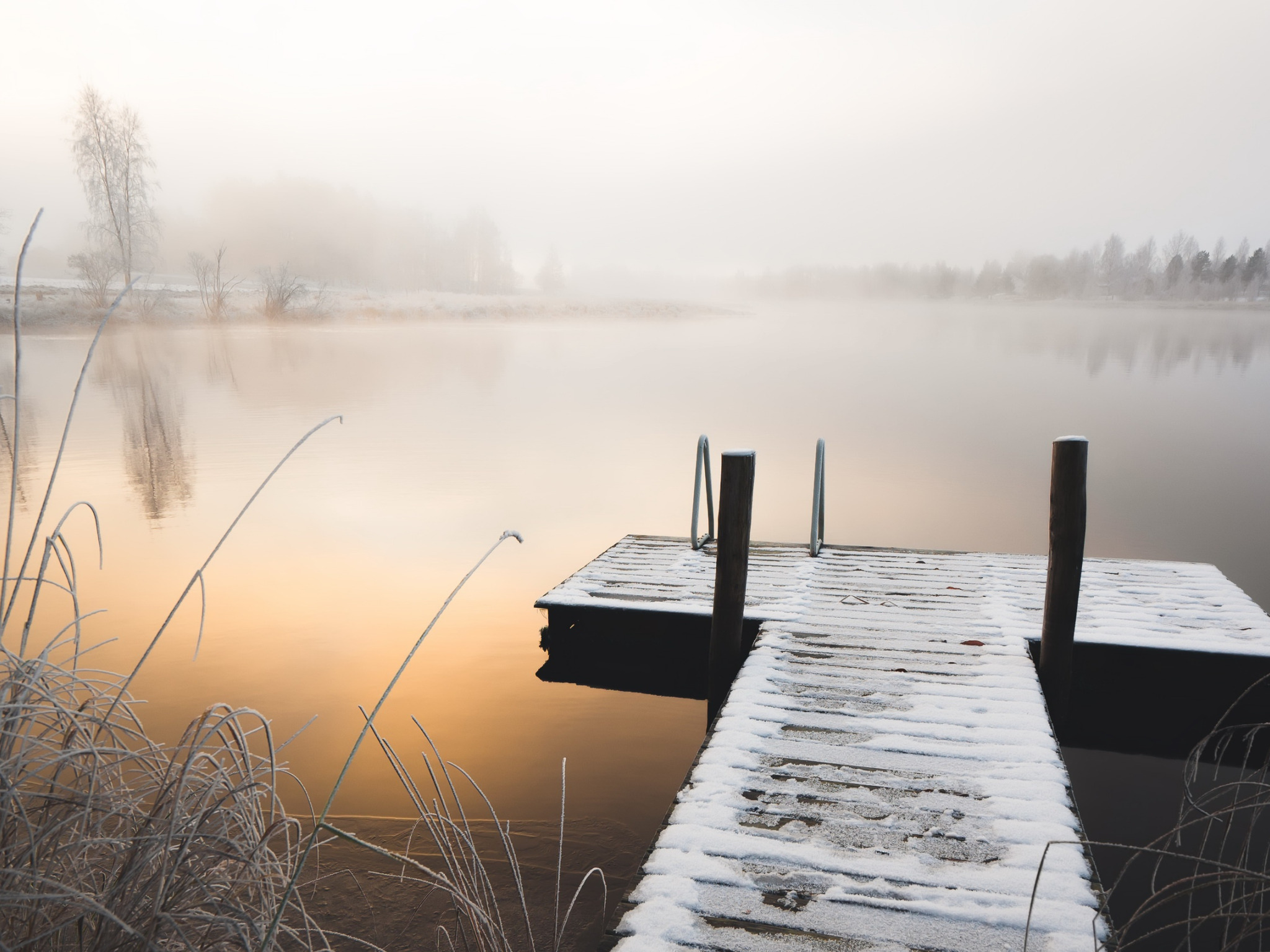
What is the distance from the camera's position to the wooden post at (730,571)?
13.1ft

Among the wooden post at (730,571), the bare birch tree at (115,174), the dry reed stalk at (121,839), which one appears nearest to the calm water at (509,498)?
the wooden post at (730,571)

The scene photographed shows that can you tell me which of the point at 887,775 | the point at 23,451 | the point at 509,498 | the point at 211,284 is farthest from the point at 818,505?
the point at 211,284

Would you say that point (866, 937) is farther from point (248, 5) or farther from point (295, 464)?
point (248, 5)

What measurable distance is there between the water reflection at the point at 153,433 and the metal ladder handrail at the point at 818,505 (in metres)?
9.14

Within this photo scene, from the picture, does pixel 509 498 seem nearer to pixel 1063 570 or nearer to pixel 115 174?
pixel 1063 570

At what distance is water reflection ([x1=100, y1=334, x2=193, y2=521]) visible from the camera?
12180 mm

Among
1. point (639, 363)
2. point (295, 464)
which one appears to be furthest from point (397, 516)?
point (639, 363)

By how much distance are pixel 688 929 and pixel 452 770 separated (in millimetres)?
2980

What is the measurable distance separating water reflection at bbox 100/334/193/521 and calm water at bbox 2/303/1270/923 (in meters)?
0.13

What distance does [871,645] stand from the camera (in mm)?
4277

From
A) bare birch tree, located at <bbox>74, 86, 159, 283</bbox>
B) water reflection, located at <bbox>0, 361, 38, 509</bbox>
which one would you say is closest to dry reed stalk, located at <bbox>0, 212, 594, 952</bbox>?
water reflection, located at <bbox>0, 361, 38, 509</bbox>

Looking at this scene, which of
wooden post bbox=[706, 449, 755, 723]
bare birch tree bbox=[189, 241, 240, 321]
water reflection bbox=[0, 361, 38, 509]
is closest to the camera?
wooden post bbox=[706, 449, 755, 723]

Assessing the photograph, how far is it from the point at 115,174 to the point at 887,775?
146ft

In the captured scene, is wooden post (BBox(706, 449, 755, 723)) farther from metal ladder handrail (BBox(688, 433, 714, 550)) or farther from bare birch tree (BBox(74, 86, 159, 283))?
bare birch tree (BBox(74, 86, 159, 283))
